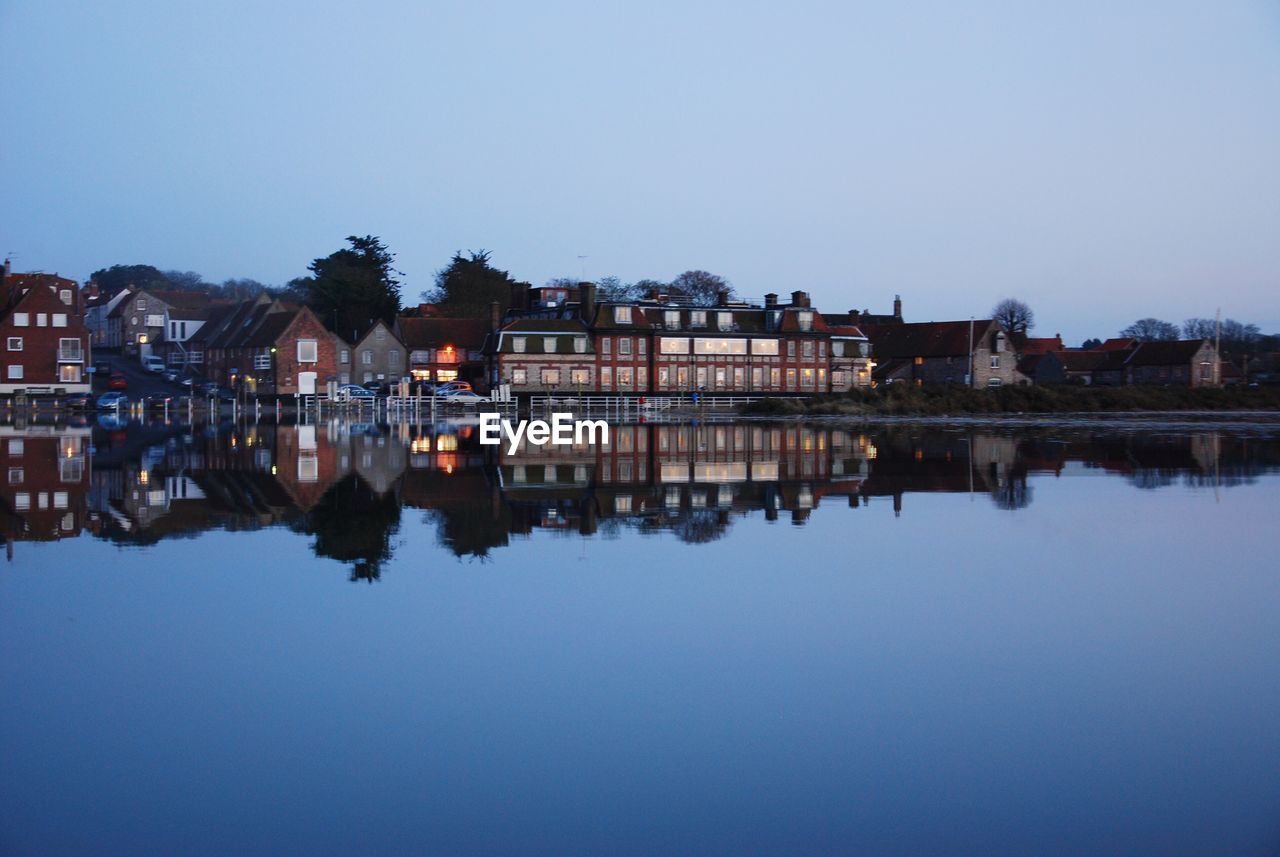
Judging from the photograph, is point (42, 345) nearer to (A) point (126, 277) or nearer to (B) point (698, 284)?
(B) point (698, 284)

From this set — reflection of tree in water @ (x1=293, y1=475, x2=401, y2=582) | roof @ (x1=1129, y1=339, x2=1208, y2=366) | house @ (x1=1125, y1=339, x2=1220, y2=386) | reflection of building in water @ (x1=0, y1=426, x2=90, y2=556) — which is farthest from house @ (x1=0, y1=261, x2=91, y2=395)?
roof @ (x1=1129, y1=339, x2=1208, y2=366)

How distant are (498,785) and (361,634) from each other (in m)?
4.28

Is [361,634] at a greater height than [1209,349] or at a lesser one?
lesser

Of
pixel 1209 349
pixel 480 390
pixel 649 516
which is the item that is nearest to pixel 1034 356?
pixel 1209 349

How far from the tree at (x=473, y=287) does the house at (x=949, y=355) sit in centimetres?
3107

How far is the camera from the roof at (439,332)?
290 ft

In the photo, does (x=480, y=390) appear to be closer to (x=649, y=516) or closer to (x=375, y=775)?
(x=649, y=516)

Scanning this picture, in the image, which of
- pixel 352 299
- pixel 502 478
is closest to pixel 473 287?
pixel 352 299

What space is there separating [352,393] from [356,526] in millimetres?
62555

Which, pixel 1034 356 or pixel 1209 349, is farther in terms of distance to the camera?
pixel 1034 356

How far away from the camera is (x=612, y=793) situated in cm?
768

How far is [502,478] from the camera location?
1086 inches

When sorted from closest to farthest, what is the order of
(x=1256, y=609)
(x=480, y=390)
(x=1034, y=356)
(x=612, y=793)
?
(x=612, y=793), (x=1256, y=609), (x=480, y=390), (x=1034, y=356)

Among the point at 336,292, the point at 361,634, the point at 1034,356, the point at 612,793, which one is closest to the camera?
the point at 612,793
